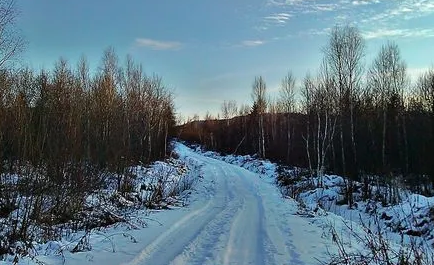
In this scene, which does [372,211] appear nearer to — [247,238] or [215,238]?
[247,238]

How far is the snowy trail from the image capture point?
297 inches

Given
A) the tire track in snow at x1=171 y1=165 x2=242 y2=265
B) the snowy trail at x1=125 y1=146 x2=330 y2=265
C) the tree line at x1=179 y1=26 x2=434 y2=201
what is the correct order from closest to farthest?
1. the tire track in snow at x1=171 y1=165 x2=242 y2=265
2. the snowy trail at x1=125 y1=146 x2=330 y2=265
3. the tree line at x1=179 y1=26 x2=434 y2=201

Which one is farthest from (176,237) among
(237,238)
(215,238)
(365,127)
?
(365,127)

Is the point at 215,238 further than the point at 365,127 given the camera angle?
No

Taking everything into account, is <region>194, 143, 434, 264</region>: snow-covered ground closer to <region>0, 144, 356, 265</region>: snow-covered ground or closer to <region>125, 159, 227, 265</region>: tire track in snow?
<region>0, 144, 356, 265</region>: snow-covered ground

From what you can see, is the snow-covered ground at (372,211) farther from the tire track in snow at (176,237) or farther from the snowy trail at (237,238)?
the tire track in snow at (176,237)

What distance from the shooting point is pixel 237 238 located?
9500 millimetres

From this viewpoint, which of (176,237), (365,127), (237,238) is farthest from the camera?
(365,127)

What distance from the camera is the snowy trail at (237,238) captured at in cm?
755

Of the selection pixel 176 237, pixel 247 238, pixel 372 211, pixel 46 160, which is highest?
pixel 46 160

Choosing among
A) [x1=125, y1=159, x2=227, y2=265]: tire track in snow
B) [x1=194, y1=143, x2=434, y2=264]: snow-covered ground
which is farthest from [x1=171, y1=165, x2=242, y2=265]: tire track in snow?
[x1=194, y1=143, x2=434, y2=264]: snow-covered ground

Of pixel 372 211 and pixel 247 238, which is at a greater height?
pixel 247 238

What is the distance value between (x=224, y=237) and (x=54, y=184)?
4235 millimetres

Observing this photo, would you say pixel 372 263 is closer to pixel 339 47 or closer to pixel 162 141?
pixel 339 47
